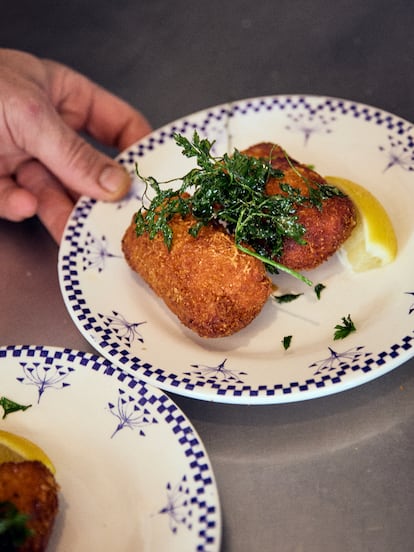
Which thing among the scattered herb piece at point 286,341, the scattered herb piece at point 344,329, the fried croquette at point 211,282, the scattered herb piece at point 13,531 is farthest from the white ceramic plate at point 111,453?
the scattered herb piece at point 344,329

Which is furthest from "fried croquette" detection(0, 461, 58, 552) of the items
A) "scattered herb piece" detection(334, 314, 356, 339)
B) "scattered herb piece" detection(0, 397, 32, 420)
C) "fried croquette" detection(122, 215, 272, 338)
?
"scattered herb piece" detection(334, 314, 356, 339)

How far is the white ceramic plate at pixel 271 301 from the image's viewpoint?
6.33ft

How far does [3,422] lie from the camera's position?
198cm

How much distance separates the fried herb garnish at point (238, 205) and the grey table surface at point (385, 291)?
421mm

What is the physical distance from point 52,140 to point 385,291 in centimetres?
122

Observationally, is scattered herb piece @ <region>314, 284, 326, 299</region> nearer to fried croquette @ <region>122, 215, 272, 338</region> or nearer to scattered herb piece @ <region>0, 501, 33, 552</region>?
fried croquette @ <region>122, 215, 272, 338</region>

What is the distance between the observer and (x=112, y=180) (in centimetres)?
255

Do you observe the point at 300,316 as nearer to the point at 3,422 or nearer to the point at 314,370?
the point at 314,370

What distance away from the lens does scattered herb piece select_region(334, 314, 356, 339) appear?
2.07 m

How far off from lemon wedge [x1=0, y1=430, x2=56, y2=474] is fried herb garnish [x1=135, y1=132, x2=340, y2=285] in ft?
2.10

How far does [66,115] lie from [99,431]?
5.22 ft

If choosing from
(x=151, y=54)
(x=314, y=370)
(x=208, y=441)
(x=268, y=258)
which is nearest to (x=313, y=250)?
(x=268, y=258)

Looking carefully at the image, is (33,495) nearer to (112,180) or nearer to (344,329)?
(344,329)

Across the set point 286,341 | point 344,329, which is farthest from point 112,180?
point 344,329
